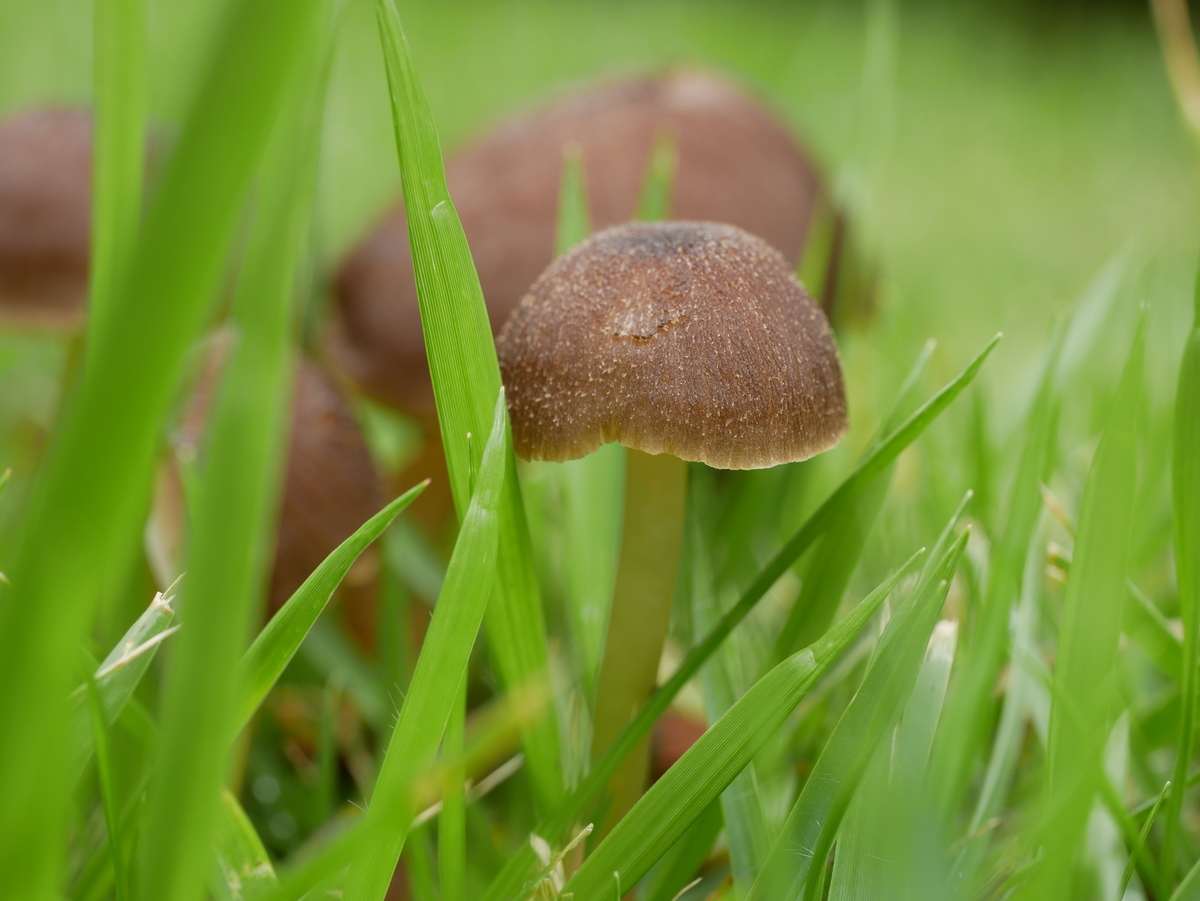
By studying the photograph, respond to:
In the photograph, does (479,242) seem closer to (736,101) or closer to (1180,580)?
(736,101)

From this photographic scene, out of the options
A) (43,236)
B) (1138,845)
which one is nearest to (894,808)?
(1138,845)

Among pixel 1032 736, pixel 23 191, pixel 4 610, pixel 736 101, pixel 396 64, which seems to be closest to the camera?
pixel 4 610

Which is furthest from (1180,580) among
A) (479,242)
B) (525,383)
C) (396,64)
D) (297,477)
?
(479,242)

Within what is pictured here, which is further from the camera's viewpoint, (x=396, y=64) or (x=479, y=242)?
(x=479, y=242)

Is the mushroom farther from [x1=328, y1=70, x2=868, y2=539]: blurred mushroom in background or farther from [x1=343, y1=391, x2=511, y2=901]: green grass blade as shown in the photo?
[x1=328, y1=70, x2=868, y2=539]: blurred mushroom in background

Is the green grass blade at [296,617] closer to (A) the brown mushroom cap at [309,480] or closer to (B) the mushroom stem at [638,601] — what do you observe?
(B) the mushroom stem at [638,601]

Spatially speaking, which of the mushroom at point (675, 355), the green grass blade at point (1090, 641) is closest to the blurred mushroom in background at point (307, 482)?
the mushroom at point (675, 355)
